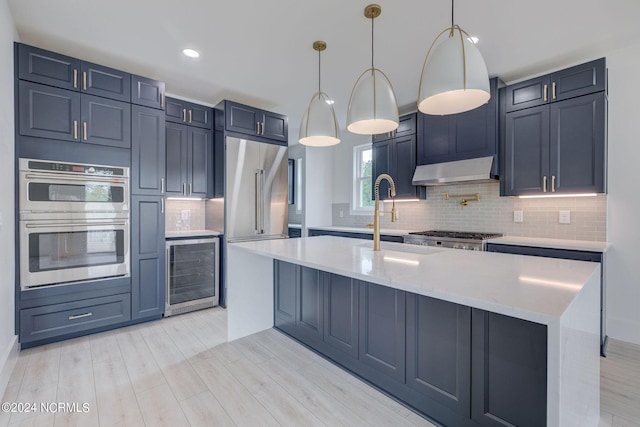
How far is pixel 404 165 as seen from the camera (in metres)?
4.07

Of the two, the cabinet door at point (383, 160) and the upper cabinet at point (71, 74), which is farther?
the cabinet door at point (383, 160)

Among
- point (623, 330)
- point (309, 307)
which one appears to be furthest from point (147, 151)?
point (623, 330)

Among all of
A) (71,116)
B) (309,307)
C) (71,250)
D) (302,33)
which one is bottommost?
(309,307)

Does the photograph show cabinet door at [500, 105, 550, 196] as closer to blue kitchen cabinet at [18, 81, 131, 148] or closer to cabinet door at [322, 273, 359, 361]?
cabinet door at [322, 273, 359, 361]

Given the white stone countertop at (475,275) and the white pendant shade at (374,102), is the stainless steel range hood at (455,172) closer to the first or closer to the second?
the white stone countertop at (475,275)

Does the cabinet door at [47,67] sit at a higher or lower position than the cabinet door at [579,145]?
higher

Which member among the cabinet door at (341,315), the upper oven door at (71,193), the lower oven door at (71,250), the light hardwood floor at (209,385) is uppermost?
the upper oven door at (71,193)

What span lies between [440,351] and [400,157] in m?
2.96

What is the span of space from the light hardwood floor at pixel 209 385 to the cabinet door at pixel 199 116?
8.14ft

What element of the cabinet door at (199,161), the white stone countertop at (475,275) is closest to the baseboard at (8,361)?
the white stone countertop at (475,275)

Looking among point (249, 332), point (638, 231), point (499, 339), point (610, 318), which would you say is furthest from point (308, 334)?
point (638, 231)

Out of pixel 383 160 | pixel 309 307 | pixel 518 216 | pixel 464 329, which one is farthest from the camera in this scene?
pixel 383 160

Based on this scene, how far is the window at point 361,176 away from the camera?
5.10 metres

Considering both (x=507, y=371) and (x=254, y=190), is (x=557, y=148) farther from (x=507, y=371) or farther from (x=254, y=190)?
(x=254, y=190)
